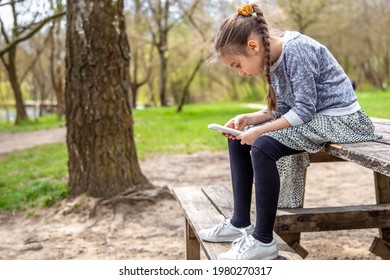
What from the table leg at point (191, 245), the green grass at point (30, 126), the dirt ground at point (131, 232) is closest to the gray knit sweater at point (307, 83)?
the table leg at point (191, 245)

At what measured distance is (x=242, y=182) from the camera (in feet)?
9.29

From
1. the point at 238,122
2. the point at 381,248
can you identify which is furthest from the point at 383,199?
the point at 238,122

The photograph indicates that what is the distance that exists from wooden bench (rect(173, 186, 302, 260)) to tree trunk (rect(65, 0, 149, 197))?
1.96 m

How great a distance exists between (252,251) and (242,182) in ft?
1.53

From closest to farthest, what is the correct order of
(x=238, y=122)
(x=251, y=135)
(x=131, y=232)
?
(x=251, y=135), (x=238, y=122), (x=131, y=232)

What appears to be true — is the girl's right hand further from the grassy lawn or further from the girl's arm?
the grassy lawn

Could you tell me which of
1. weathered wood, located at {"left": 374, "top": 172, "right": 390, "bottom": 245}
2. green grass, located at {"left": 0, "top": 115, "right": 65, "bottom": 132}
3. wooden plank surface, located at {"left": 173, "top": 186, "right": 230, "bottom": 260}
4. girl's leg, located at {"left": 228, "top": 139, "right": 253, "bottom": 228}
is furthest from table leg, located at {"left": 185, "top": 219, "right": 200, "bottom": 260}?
green grass, located at {"left": 0, "top": 115, "right": 65, "bottom": 132}

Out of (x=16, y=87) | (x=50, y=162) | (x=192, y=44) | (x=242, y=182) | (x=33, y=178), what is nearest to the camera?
(x=242, y=182)

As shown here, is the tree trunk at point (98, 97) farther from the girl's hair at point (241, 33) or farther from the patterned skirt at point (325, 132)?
the patterned skirt at point (325, 132)

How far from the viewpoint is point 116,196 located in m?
5.59

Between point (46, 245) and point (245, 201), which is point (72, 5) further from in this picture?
point (245, 201)

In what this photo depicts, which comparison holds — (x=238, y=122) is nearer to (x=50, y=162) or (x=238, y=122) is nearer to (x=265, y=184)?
(x=265, y=184)

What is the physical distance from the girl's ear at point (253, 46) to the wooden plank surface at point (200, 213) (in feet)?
2.95
